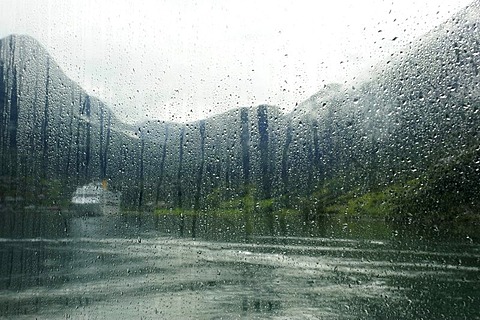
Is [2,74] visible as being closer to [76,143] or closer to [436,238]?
[76,143]

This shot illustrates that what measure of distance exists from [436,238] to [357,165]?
124 centimetres

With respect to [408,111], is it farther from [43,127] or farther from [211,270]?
[43,127]

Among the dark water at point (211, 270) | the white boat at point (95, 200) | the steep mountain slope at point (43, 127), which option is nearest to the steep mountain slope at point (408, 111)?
the dark water at point (211, 270)

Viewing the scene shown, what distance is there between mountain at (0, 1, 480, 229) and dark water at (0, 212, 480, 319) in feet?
1.66

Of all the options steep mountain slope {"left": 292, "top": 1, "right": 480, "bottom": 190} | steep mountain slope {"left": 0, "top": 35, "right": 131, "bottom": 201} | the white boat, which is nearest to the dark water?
the white boat

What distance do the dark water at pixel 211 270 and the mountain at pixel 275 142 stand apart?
51cm

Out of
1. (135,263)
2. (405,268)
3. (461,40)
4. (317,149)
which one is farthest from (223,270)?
(461,40)

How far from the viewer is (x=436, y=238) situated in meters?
6.38

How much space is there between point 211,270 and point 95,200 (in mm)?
2706

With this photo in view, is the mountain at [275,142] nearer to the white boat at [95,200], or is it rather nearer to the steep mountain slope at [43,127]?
the steep mountain slope at [43,127]

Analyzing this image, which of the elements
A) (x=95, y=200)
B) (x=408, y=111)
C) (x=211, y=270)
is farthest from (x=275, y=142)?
(x=211, y=270)

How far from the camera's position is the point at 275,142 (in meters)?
6.70

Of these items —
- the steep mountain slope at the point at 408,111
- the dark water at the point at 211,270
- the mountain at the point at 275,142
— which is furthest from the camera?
the dark water at the point at 211,270

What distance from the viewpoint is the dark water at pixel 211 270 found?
7.18m
